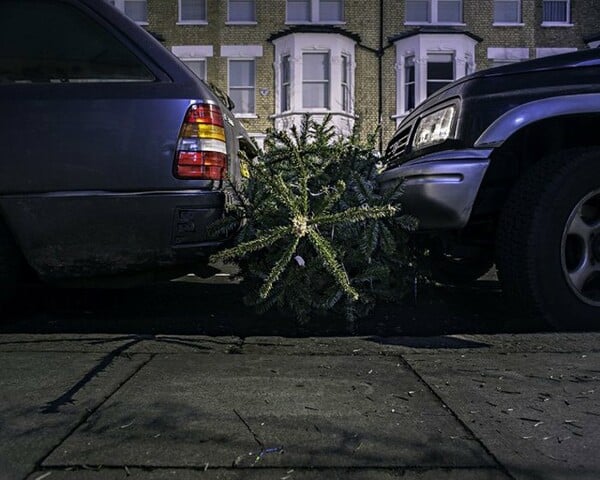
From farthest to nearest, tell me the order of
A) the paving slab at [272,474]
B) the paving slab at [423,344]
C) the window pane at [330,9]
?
the window pane at [330,9]
the paving slab at [423,344]
the paving slab at [272,474]

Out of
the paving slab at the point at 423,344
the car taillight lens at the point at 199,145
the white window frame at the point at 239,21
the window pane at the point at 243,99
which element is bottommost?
the paving slab at the point at 423,344

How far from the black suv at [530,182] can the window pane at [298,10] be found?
667 inches

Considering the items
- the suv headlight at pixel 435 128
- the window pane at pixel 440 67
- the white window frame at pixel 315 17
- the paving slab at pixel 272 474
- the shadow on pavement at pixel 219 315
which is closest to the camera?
the paving slab at pixel 272 474

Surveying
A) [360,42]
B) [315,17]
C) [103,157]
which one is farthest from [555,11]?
[103,157]

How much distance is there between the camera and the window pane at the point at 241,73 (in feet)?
64.9

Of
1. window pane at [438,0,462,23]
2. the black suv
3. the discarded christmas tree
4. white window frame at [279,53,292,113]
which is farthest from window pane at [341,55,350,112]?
the black suv

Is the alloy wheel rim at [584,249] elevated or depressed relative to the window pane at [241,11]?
depressed

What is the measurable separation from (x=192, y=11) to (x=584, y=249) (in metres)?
18.5

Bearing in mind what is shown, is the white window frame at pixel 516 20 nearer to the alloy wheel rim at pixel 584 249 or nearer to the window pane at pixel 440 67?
the window pane at pixel 440 67

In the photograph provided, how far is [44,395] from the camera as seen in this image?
105 inches

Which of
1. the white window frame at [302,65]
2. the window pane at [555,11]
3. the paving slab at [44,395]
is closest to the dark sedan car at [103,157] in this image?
the paving slab at [44,395]

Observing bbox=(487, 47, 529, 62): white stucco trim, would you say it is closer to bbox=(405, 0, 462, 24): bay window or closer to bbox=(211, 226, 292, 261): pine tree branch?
bbox=(405, 0, 462, 24): bay window

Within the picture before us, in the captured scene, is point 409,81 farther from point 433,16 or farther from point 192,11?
point 192,11

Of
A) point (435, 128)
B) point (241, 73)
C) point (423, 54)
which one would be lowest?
point (435, 128)
